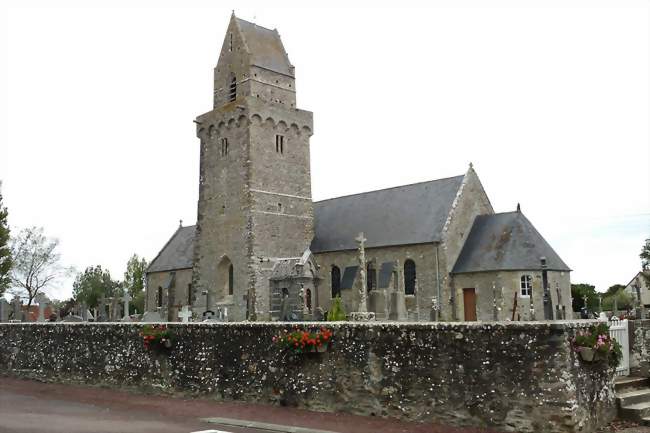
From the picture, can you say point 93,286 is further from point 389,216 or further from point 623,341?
point 623,341

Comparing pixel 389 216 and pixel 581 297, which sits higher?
pixel 389 216

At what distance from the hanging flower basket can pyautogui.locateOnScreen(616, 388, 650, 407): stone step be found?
5.71m

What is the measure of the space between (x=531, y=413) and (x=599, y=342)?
1802mm

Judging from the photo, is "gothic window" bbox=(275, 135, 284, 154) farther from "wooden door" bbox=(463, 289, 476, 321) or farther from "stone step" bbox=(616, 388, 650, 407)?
"stone step" bbox=(616, 388, 650, 407)

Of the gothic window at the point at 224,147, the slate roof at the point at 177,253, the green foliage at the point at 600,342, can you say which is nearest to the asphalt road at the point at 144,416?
the green foliage at the point at 600,342

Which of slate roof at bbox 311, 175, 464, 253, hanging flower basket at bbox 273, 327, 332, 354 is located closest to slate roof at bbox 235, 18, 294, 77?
slate roof at bbox 311, 175, 464, 253

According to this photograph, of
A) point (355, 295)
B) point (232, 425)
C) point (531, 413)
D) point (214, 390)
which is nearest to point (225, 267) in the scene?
point (355, 295)

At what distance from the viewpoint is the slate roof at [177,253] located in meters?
46.8

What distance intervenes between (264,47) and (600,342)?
33291mm

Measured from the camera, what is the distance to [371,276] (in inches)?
1396

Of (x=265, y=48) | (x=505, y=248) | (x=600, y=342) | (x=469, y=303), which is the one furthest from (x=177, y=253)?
(x=600, y=342)

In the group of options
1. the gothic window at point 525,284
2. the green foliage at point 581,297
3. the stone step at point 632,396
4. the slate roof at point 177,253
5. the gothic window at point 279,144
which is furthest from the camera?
the green foliage at point 581,297

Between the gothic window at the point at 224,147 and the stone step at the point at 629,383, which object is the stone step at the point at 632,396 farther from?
the gothic window at the point at 224,147

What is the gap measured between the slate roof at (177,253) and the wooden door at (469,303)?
22453mm
